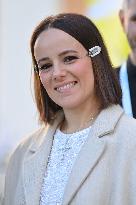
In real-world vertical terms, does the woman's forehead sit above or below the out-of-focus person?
above

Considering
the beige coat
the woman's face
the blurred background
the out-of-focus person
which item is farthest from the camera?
the blurred background

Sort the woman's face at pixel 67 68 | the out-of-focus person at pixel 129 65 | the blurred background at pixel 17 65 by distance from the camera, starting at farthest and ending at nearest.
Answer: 1. the blurred background at pixel 17 65
2. the out-of-focus person at pixel 129 65
3. the woman's face at pixel 67 68

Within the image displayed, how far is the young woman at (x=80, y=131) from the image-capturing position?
2.05 metres

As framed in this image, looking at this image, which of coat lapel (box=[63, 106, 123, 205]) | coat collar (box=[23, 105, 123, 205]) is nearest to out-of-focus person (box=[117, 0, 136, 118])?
coat collar (box=[23, 105, 123, 205])

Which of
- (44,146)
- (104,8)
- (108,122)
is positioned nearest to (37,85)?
(44,146)

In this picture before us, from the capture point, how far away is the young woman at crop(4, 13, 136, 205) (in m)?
2.05

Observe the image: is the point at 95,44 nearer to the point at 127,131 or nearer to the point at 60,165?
the point at 127,131

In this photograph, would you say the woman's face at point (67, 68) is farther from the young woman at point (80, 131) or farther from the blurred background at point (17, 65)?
the blurred background at point (17, 65)

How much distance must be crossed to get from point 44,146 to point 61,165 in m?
0.17

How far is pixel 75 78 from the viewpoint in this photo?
216 centimetres

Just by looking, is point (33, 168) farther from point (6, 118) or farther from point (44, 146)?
point (6, 118)

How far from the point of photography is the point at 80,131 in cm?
227

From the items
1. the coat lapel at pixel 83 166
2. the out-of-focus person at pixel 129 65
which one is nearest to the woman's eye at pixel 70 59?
the coat lapel at pixel 83 166

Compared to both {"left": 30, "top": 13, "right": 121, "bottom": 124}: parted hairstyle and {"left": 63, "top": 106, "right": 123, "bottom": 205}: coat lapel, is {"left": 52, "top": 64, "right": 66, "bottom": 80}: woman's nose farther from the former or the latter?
{"left": 63, "top": 106, "right": 123, "bottom": 205}: coat lapel
